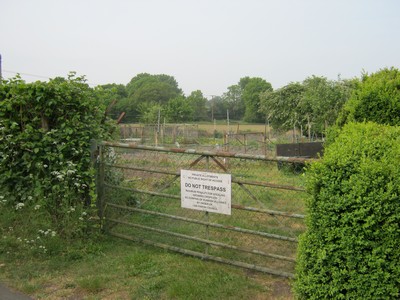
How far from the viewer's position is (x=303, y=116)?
3384 cm

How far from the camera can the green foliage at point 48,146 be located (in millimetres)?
5355

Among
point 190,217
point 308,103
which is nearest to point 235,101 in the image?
point 308,103

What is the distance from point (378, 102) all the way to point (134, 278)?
381 cm

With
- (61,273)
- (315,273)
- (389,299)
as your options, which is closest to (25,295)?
(61,273)

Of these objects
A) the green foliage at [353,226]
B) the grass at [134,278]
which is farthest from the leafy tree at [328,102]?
the green foliage at [353,226]

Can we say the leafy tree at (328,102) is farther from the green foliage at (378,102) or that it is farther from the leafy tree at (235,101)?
the leafy tree at (235,101)

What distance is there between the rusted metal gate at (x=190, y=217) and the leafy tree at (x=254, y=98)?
7594 cm

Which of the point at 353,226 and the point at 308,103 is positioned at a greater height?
the point at 308,103

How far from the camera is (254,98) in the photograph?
8869 centimetres

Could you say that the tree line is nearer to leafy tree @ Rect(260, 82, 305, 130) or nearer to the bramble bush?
leafy tree @ Rect(260, 82, 305, 130)

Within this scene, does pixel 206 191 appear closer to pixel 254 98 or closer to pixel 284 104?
pixel 284 104

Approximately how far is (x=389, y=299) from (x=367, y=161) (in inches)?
37.9

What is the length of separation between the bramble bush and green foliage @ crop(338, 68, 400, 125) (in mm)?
3787

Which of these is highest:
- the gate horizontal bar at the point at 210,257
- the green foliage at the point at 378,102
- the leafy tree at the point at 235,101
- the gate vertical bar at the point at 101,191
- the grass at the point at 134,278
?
the leafy tree at the point at 235,101
